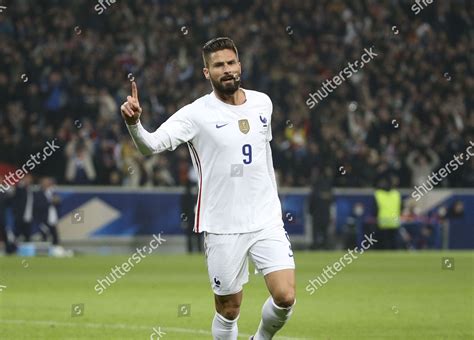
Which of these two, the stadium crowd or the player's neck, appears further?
the stadium crowd

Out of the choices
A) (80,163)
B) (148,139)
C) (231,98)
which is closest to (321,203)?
(80,163)

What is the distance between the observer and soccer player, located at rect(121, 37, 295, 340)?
866 cm

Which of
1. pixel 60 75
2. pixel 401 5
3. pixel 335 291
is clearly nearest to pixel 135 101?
pixel 335 291

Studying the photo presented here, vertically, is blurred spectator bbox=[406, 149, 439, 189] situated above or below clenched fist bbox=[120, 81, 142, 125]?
below

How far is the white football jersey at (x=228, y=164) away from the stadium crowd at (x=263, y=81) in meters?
18.8

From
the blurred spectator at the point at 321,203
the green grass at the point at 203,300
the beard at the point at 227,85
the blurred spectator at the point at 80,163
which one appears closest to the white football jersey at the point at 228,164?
the beard at the point at 227,85

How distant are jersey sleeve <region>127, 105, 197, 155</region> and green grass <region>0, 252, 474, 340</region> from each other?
3.56 metres

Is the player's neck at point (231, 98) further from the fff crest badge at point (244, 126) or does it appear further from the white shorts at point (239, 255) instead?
the white shorts at point (239, 255)

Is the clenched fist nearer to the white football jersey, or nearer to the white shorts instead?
the white football jersey

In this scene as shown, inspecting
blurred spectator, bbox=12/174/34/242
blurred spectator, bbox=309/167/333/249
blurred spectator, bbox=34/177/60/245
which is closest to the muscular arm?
blurred spectator, bbox=34/177/60/245

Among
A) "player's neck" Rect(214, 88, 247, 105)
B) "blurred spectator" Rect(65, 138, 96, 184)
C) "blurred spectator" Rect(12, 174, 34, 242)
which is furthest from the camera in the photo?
"blurred spectator" Rect(65, 138, 96, 184)

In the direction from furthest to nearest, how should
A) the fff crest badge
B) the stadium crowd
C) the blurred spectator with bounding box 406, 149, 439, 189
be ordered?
the blurred spectator with bounding box 406, 149, 439, 189 → the stadium crowd → the fff crest badge

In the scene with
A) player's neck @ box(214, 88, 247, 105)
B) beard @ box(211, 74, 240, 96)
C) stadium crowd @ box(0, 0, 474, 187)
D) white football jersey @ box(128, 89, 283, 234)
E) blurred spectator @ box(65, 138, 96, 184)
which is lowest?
blurred spectator @ box(65, 138, 96, 184)

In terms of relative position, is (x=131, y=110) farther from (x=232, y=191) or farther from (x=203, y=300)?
(x=203, y=300)
